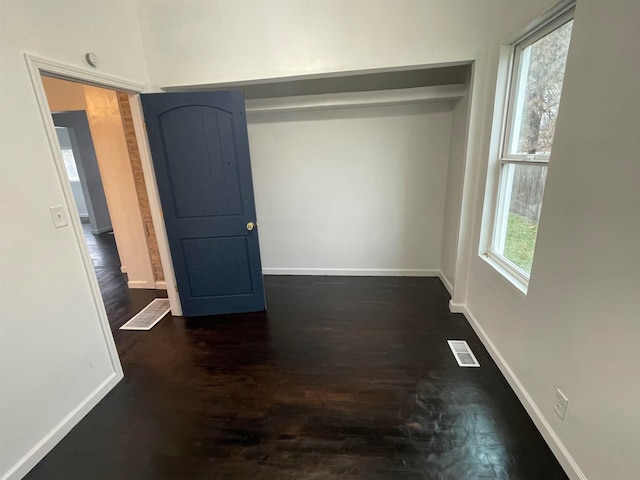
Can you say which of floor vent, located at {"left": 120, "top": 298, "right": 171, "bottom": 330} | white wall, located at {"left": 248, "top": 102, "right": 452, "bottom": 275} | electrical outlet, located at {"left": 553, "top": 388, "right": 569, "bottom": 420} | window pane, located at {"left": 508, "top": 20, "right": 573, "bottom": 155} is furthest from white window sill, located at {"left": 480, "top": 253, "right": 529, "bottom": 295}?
floor vent, located at {"left": 120, "top": 298, "right": 171, "bottom": 330}

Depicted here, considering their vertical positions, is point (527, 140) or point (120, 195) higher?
point (527, 140)

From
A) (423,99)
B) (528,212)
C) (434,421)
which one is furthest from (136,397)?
(423,99)

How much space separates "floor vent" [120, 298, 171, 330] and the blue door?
308 millimetres

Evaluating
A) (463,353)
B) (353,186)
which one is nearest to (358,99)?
(353,186)

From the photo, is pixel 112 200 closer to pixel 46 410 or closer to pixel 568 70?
pixel 46 410

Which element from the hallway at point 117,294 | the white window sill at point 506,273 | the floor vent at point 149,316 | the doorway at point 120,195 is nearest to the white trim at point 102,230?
the hallway at point 117,294

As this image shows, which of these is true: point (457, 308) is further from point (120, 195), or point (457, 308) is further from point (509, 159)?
point (120, 195)

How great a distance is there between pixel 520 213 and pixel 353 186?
190 centimetres

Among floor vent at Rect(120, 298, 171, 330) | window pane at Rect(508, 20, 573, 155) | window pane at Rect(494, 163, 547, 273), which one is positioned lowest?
floor vent at Rect(120, 298, 171, 330)

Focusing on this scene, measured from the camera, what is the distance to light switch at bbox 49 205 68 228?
178 cm

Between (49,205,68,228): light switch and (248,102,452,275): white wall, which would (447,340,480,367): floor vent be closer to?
(248,102,452,275): white wall

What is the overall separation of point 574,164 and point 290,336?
2356 mm

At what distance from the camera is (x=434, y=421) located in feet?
5.94

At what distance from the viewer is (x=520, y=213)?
6.92 feet
